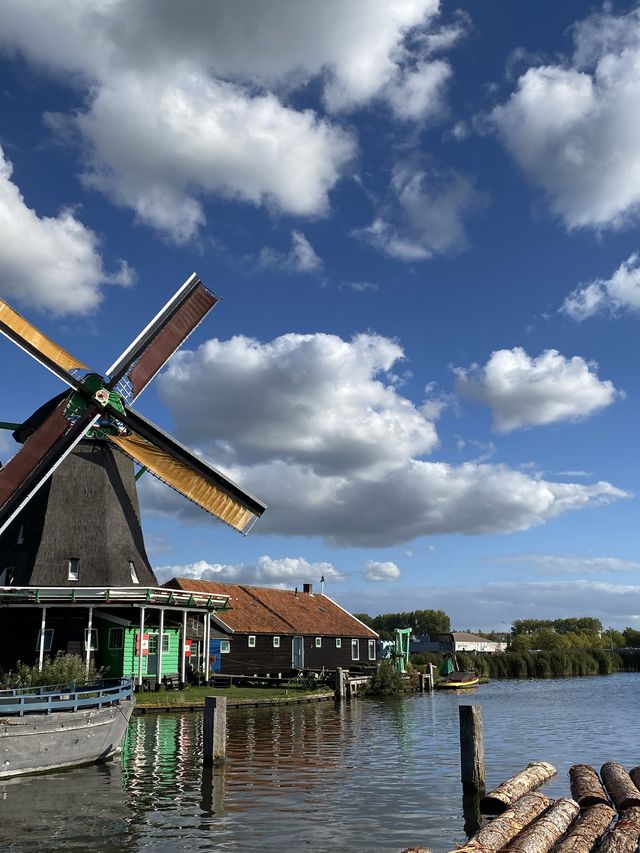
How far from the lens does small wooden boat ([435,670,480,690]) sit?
55781 millimetres

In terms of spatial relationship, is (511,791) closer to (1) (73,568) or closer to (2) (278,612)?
(1) (73,568)

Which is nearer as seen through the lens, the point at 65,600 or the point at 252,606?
the point at 65,600

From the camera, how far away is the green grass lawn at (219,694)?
3216cm

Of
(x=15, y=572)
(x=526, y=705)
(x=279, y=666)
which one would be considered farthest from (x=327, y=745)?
(x=279, y=666)

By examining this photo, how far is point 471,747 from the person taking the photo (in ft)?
56.6

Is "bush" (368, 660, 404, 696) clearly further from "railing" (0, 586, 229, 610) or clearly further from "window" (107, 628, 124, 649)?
"railing" (0, 586, 229, 610)

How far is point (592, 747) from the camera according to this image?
2481 cm

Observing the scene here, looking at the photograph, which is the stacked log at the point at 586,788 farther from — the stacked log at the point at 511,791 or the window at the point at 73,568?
the window at the point at 73,568

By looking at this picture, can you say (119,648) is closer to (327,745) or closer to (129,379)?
(129,379)

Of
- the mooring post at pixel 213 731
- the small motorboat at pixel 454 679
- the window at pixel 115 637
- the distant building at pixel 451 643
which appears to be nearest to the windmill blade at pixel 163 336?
the window at pixel 115 637

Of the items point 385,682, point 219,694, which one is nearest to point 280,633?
point 385,682

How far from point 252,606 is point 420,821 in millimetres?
39849

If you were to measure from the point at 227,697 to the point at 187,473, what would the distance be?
10.3m

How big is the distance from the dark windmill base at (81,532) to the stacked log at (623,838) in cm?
2650
